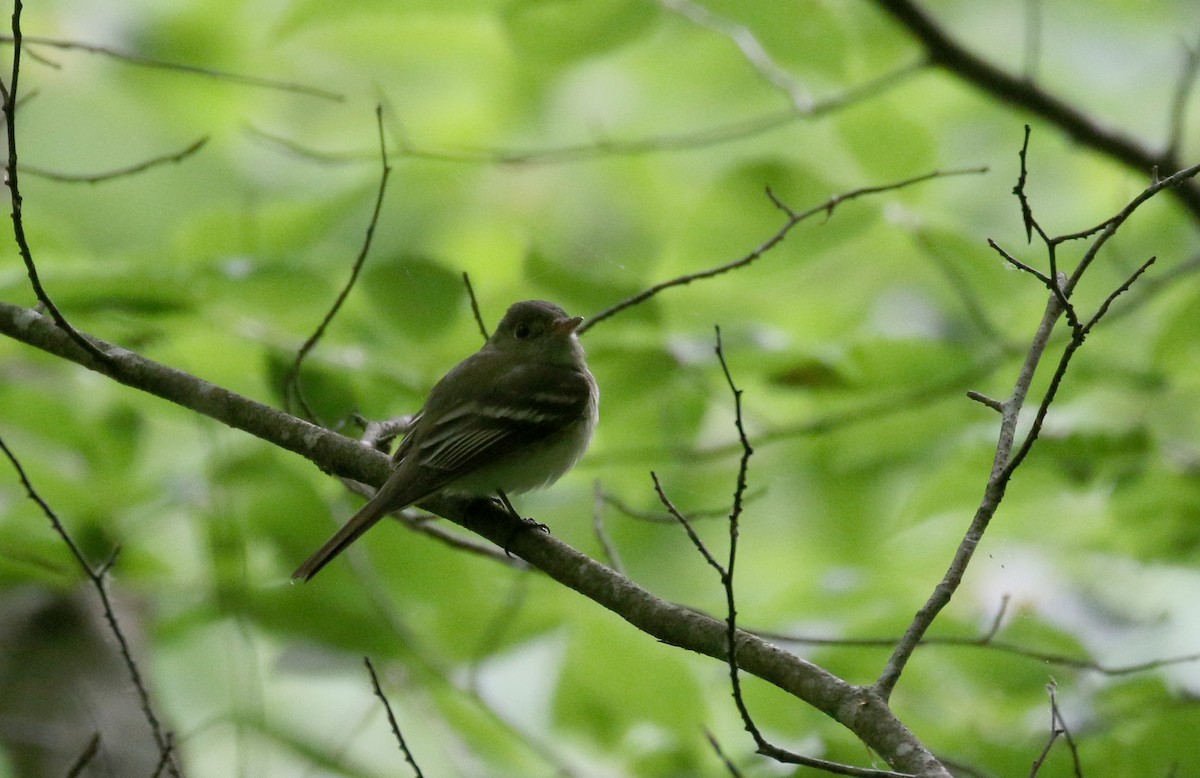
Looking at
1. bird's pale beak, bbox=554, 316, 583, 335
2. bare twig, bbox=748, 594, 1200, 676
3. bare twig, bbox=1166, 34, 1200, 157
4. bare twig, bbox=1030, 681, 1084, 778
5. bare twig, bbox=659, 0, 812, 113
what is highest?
bare twig, bbox=1166, 34, 1200, 157

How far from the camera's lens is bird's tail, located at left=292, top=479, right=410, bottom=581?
13.1ft

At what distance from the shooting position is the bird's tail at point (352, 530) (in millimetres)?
4008

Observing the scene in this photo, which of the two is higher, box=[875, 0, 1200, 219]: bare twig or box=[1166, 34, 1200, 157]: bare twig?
box=[875, 0, 1200, 219]: bare twig

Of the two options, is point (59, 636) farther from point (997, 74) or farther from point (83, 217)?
point (997, 74)

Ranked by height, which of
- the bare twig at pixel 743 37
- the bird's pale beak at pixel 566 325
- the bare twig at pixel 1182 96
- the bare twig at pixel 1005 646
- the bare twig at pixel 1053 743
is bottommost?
the bare twig at pixel 1053 743

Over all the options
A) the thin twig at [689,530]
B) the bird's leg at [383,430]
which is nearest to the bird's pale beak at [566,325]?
the bird's leg at [383,430]

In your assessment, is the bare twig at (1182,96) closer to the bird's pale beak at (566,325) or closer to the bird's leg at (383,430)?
the bird's pale beak at (566,325)

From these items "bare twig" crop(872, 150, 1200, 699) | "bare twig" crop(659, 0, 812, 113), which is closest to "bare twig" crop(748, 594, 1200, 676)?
"bare twig" crop(872, 150, 1200, 699)

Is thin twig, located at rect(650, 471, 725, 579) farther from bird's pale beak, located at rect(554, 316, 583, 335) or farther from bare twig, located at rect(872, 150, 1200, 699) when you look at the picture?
bird's pale beak, located at rect(554, 316, 583, 335)

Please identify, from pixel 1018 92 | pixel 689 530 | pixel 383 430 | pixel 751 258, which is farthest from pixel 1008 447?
pixel 1018 92

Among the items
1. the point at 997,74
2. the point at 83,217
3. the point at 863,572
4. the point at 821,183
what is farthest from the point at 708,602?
the point at 83,217

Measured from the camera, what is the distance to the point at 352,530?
4066mm

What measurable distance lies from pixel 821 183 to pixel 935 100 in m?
4.61

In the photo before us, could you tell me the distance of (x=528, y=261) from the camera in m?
4.93
